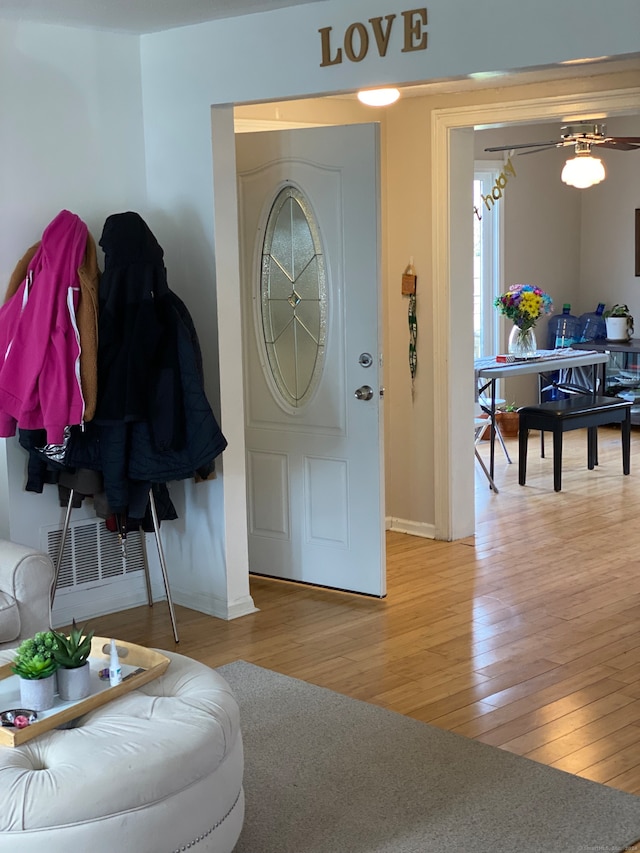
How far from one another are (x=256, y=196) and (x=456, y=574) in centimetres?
200

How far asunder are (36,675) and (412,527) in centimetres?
343

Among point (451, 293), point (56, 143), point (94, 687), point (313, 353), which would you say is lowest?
point (94, 687)

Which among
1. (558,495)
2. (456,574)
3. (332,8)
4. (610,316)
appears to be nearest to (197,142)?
(332,8)

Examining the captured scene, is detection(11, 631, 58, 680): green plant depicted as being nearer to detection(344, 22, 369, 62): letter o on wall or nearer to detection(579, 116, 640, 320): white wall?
detection(344, 22, 369, 62): letter o on wall

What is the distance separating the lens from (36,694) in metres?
2.51

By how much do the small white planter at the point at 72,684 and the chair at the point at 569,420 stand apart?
4.52 meters

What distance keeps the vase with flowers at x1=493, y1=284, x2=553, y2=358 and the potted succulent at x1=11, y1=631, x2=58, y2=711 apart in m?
5.00

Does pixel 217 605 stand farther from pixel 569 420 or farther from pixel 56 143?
pixel 569 420

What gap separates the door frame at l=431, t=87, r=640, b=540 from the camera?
5168 millimetres

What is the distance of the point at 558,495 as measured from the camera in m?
6.57

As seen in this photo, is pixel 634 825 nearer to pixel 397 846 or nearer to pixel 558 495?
pixel 397 846

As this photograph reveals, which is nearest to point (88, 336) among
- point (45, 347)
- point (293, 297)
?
point (45, 347)

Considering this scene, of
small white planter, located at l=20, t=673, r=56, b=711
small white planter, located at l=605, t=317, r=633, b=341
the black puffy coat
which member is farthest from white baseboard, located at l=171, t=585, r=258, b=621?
small white planter, located at l=605, t=317, r=633, b=341

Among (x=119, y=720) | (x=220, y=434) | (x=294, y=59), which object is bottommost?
(x=119, y=720)
